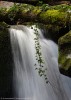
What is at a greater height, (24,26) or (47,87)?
(24,26)

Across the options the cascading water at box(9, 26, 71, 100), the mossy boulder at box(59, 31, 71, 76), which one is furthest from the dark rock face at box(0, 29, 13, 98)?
the mossy boulder at box(59, 31, 71, 76)

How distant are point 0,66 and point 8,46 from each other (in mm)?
523

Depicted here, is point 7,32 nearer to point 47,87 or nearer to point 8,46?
point 8,46

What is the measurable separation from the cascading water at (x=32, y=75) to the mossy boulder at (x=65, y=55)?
129 centimetres

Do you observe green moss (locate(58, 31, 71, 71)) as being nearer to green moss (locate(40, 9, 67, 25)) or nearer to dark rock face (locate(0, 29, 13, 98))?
dark rock face (locate(0, 29, 13, 98))

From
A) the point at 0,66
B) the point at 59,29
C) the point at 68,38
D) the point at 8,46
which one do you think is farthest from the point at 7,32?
the point at 68,38

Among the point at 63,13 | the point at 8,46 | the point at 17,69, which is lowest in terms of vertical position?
the point at 17,69

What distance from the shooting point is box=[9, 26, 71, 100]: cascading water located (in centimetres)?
698

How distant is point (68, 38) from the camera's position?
6027 mm

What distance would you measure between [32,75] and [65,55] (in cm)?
149

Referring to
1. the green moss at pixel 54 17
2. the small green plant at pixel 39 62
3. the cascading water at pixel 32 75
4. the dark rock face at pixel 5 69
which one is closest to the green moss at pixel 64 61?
the small green plant at pixel 39 62

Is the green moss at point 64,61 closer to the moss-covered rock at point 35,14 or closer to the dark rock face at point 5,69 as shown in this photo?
the dark rock face at point 5,69

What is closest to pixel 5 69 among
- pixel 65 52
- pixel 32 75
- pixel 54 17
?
pixel 32 75

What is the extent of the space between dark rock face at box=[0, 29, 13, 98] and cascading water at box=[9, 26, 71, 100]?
0.10 meters
